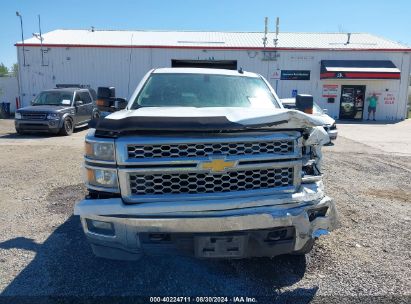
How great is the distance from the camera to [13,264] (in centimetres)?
340

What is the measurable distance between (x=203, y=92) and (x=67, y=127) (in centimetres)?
1007

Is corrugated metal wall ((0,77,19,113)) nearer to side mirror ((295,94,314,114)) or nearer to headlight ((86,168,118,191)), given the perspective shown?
side mirror ((295,94,314,114))

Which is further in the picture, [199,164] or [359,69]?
[359,69]

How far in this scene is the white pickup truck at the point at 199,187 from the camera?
257cm

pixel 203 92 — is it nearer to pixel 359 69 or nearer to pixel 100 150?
pixel 100 150

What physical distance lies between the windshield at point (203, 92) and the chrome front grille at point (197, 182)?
134 centimetres

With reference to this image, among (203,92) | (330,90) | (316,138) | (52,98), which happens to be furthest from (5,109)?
(316,138)

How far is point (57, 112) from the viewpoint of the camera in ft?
40.4

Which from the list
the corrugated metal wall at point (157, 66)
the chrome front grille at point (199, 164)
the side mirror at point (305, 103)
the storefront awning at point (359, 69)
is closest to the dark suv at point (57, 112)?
the corrugated metal wall at point (157, 66)

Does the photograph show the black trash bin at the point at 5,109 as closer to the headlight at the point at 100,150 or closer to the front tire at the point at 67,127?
the front tire at the point at 67,127

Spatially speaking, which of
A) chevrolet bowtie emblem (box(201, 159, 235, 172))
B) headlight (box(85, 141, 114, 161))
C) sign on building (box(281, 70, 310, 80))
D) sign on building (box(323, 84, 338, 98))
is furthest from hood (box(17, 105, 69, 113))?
sign on building (box(323, 84, 338, 98))

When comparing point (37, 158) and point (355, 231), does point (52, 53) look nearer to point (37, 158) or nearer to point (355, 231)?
point (37, 158)

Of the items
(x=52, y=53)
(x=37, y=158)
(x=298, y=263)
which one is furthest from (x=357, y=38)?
(x=298, y=263)

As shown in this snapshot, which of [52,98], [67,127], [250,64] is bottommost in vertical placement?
[67,127]
